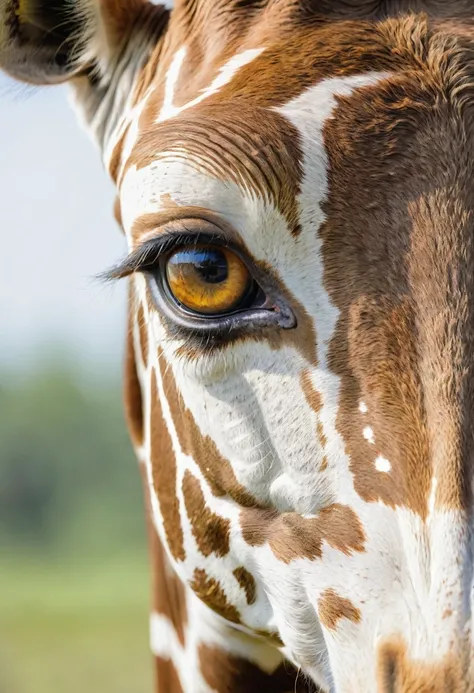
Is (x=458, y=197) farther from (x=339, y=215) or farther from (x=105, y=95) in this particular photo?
(x=105, y=95)

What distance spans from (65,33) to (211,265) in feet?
3.41

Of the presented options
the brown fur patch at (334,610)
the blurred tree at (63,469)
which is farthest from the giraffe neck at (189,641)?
the blurred tree at (63,469)

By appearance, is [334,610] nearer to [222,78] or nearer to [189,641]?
[189,641]

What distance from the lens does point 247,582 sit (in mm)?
2051

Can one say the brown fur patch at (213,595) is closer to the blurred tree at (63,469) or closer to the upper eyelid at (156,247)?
the upper eyelid at (156,247)

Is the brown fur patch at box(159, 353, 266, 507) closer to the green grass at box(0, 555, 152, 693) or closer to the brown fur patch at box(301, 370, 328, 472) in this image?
the brown fur patch at box(301, 370, 328, 472)

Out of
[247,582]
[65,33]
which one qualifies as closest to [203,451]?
[247,582]

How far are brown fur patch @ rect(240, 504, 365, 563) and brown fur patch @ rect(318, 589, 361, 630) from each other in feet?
0.27

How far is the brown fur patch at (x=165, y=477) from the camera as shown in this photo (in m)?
2.23

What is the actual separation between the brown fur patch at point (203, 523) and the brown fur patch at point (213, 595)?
69 millimetres

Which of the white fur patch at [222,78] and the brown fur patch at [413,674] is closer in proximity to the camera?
the brown fur patch at [413,674]

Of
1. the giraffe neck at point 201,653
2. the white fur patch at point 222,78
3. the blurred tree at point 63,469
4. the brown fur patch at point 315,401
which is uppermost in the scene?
the white fur patch at point 222,78

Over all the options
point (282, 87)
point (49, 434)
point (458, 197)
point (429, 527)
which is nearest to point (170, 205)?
point (282, 87)

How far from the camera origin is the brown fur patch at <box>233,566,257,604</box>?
6.70 ft
